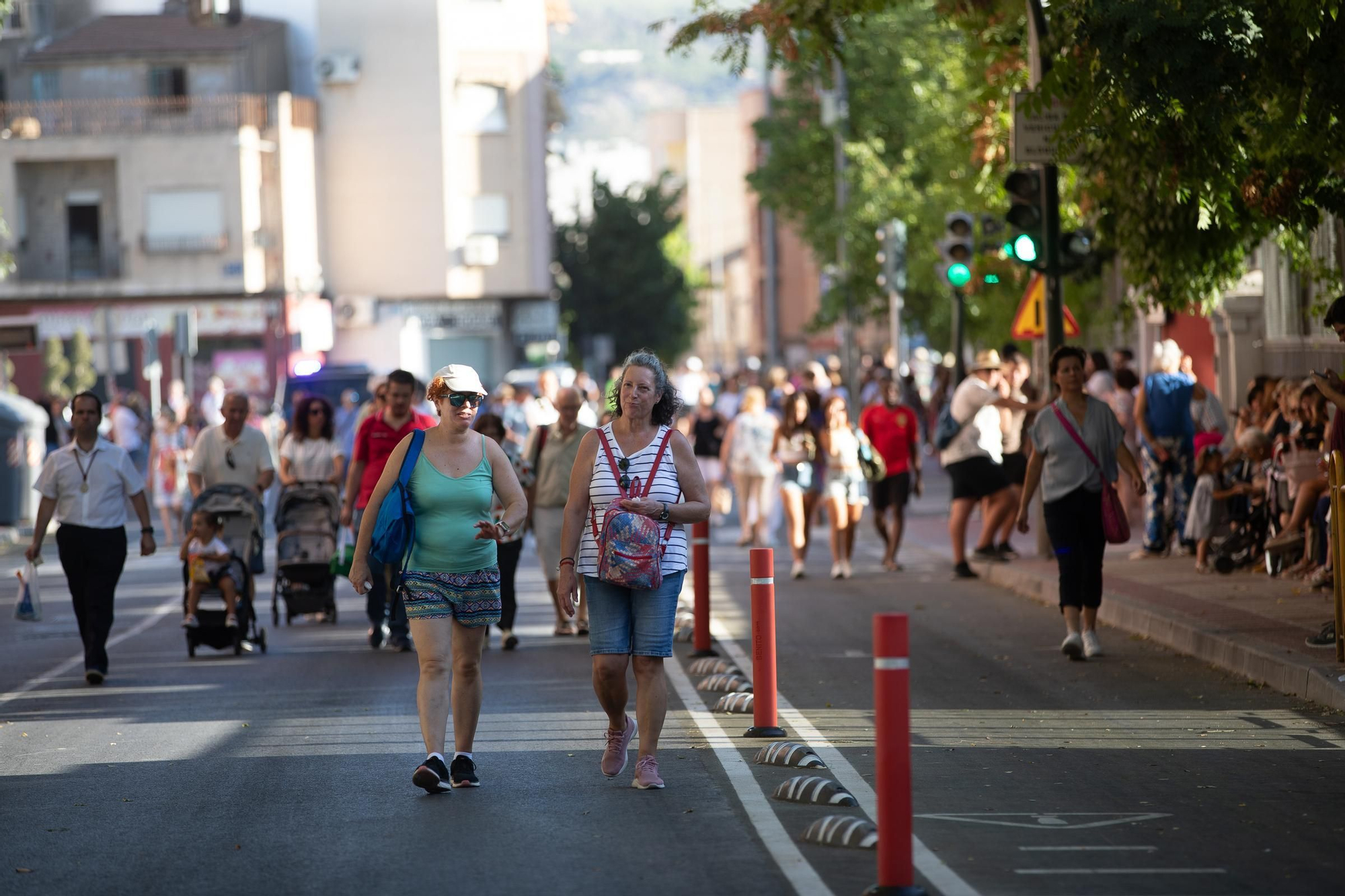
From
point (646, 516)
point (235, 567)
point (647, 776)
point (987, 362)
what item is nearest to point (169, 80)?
point (987, 362)

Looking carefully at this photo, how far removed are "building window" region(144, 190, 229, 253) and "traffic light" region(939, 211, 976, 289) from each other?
30752mm

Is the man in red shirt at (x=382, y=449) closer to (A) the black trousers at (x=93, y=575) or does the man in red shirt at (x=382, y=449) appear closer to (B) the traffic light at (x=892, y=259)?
(A) the black trousers at (x=93, y=575)

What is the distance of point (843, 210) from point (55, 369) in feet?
70.4

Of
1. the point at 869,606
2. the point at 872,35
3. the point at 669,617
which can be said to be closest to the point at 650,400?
the point at 669,617

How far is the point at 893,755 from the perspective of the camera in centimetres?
615

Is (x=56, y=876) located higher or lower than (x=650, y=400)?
lower

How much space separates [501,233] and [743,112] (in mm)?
67969

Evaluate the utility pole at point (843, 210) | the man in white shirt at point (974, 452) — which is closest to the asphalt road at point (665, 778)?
the man in white shirt at point (974, 452)

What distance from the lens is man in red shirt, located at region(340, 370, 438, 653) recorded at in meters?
12.7

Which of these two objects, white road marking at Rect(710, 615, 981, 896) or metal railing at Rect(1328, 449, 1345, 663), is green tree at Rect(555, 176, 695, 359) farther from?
metal railing at Rect(1328, 449, 1345, 663)

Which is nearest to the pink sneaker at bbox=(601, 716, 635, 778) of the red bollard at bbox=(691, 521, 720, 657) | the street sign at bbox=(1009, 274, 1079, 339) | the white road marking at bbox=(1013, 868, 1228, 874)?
the white road marking at bbox=(1013, 868, 1228, 874)

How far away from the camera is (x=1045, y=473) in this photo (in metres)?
12.9

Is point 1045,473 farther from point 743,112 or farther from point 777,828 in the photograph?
point 743,112

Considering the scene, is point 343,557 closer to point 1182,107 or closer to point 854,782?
point 1182,107
